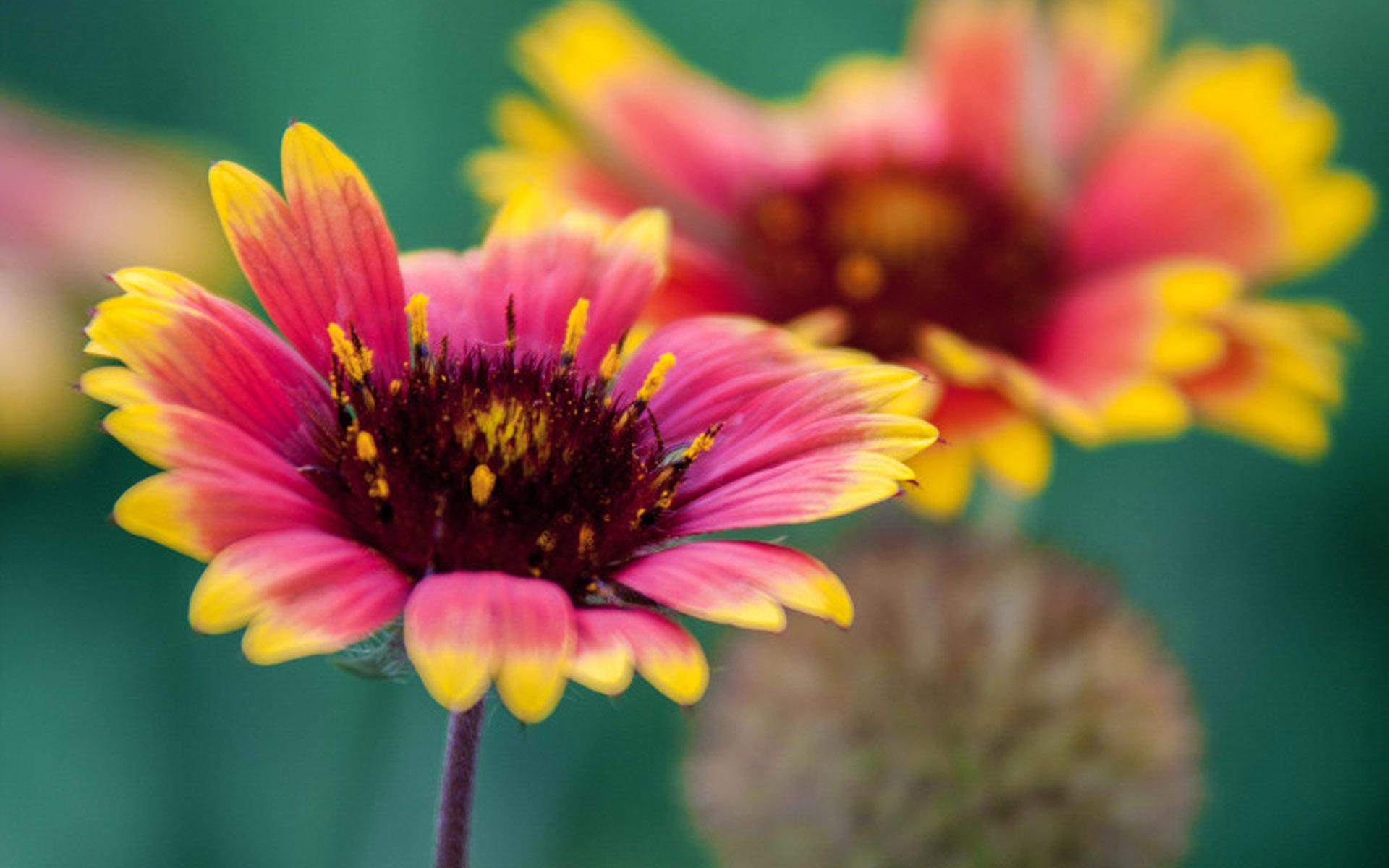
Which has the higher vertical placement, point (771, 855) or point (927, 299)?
point (927, 299)

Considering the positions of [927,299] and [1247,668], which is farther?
[1247,668]

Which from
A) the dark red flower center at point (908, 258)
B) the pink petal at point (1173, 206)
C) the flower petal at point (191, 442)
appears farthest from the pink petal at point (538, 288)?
the pink petal at point (1173, 206)

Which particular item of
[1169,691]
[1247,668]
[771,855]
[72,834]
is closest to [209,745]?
[72,834]

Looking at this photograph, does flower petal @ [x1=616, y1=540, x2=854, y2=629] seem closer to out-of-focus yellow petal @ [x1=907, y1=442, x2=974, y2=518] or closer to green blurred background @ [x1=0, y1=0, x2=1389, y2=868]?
out-of-focus yellow petal @ [x1=907, y1=442, x2=974, y2=518]

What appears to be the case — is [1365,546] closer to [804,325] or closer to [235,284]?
[804,325]

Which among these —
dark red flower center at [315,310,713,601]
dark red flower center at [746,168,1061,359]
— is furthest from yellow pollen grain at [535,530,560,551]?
dark red flower center at [746,168,1061,359]

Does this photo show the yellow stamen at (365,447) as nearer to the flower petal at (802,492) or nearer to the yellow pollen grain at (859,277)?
the flower petal at (802,492)
